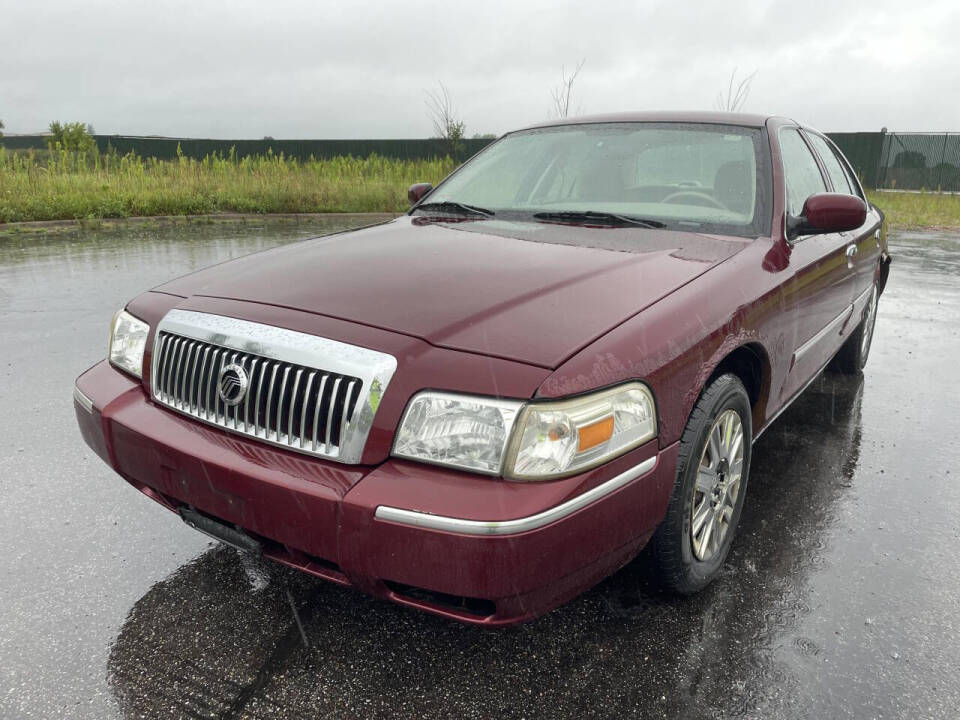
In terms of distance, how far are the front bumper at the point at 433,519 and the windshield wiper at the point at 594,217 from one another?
4.13 ft

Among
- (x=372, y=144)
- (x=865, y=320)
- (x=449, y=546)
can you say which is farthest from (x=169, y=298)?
(x=372, y=144)

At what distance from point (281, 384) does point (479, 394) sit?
548 mm

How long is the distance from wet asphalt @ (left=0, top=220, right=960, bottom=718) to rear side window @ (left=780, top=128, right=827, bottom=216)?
1246 mm

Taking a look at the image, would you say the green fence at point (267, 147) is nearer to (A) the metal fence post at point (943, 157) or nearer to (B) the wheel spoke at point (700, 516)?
(A) the metal fence post at point (943, 157)

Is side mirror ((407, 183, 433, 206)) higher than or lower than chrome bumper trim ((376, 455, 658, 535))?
higher

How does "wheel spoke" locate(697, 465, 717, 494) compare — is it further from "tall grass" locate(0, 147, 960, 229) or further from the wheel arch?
"tall grass" locate(0, 147, 960, 229)

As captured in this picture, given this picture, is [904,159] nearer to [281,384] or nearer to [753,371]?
[753,371]

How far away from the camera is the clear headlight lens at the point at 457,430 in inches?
68.5

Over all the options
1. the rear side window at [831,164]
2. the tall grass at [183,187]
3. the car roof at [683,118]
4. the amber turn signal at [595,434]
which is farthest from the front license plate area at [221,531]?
the tall grass at [183,187]

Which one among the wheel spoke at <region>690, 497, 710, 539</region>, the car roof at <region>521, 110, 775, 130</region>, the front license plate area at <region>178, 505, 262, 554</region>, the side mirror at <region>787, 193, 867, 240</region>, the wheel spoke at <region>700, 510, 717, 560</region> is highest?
the car roof at <region>521, 110, 775, 130</region>

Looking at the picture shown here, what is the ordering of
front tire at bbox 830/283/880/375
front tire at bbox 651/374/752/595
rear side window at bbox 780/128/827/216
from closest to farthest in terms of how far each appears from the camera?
front tire at bbox 651/374/752/595 < rear side window at bbox 780/128/827/216 < front tire at bbox 830/283/880/375

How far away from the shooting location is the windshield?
304 cm

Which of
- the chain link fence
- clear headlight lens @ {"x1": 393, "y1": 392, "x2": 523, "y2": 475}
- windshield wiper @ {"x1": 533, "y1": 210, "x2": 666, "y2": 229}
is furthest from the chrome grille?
the chain link fence

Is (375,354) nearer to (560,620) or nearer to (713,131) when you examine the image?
(560,620)
